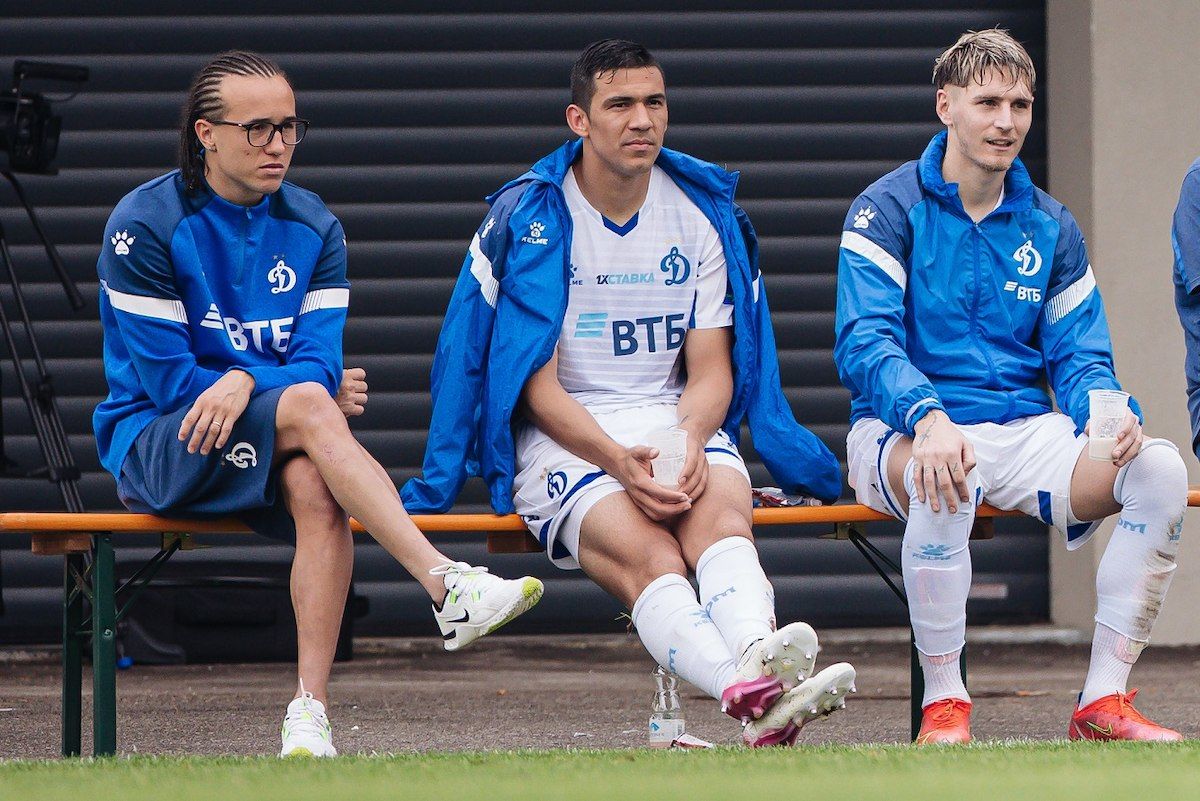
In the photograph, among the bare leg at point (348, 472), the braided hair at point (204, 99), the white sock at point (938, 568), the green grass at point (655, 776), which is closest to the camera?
the green grass at point (655, 776)

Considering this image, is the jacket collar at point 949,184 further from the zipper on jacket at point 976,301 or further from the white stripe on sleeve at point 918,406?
the white stripe on sleeve at point 918,406

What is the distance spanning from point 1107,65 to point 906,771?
4.02m

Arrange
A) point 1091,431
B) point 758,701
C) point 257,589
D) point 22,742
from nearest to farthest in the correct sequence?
point 758,701
point 1091,431
point 22,742
point 257,589

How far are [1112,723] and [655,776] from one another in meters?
1.30

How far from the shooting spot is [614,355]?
12.8ft

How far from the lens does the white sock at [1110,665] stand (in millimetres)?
3568

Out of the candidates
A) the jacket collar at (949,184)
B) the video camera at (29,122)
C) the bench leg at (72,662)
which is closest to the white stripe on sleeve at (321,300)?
the bench leg at (72,662)

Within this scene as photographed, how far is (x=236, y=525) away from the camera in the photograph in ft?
11.9

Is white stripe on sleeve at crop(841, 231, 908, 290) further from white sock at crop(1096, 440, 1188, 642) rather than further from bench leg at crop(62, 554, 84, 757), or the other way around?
bench leg at crop(62, 554, 84, 757)

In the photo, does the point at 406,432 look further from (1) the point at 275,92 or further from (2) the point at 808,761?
(2) the point at 808,761

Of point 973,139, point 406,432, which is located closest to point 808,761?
point 973,139

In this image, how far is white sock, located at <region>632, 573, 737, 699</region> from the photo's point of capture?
3215 millimetres

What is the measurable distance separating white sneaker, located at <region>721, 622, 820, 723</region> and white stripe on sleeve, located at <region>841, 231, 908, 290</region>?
3.45 feet

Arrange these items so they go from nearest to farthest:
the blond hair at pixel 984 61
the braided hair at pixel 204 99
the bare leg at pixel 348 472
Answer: the bare leg at pixel 348 472 → the braided hair at pixel 204 99 → the blond hair at pixel 984 61
